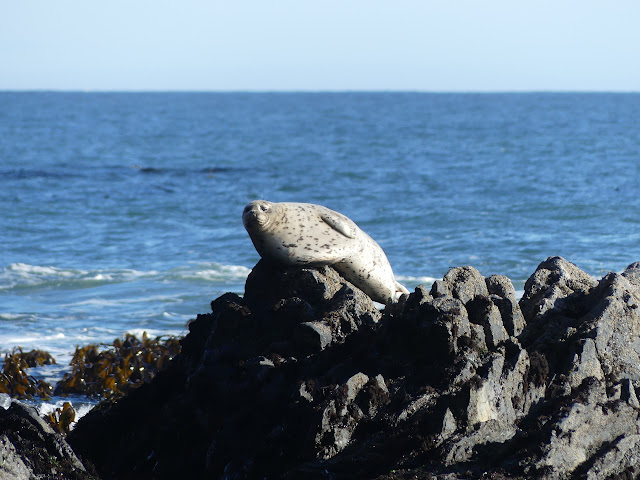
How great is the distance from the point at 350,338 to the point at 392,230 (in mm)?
14001

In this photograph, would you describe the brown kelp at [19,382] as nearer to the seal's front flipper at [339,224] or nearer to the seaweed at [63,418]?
the seaweed at [63,418]

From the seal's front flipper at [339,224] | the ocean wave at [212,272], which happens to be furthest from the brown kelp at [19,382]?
the ocean wave at [212,272]

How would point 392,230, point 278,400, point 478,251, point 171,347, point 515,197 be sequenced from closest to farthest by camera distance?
point 278,400
point 171,347
point 478,251
point 392,230
point 515,197

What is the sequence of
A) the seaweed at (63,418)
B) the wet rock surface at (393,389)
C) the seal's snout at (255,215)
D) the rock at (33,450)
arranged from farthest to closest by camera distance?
the seaweed at (63,418) → the seal's snout at (255,215) → the rock at (33,450) → the wet rock surface at (393,389)

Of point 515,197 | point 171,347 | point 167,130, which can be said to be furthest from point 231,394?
point 167,130

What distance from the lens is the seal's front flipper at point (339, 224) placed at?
Result: 696 centimetres

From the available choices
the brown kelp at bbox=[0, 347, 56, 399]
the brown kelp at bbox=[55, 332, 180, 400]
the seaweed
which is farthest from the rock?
the brown kelp at bbox=[0, 347, 56, 399]

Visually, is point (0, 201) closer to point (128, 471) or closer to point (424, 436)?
point (128, 471)

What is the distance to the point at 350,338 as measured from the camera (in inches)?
221

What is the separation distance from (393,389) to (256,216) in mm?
2083

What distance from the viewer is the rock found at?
4.62 m

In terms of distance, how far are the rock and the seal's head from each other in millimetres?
2156

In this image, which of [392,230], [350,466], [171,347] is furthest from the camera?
[392,230]

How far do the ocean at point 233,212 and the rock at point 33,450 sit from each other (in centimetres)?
451
